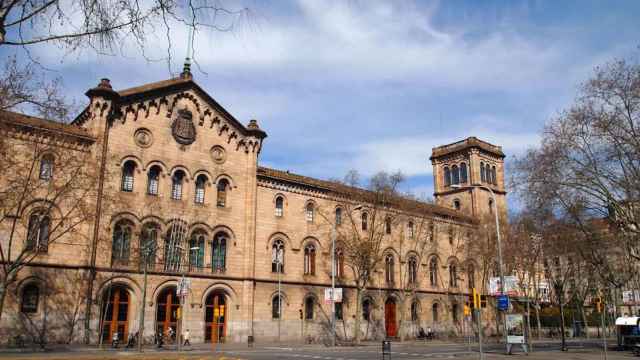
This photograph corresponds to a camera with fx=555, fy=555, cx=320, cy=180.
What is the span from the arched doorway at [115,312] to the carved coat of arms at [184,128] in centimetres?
1169

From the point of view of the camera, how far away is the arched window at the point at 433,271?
58.6 m

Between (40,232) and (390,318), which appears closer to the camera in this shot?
(40,232)

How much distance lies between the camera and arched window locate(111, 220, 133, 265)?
120 ft

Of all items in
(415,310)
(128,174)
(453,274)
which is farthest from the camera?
(453,274)

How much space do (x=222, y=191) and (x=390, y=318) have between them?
21.7 metres

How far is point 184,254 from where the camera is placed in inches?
1540

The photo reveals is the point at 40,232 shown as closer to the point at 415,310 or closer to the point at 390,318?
the point at 390,318

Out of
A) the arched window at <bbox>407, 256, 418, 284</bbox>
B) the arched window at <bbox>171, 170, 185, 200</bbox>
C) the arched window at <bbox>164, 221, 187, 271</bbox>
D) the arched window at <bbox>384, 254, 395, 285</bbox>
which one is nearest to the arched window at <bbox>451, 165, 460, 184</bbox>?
the arched window at <bbox>407, 256, 418, 284</bbox>

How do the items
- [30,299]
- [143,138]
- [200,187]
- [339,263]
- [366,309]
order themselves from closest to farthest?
[30,299] < [143,138] < [200,187] < [339,263] < [366,309]

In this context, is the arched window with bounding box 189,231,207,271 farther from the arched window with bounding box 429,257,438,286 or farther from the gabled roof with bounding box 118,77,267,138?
the arched window with bounding box 429,257,438,286

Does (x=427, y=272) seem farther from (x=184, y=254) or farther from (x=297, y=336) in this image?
(x=184, y=254)

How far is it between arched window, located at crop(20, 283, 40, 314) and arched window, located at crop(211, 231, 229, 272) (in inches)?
472

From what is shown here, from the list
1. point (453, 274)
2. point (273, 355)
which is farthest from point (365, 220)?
point (273, 355)

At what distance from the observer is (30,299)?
3275cm
